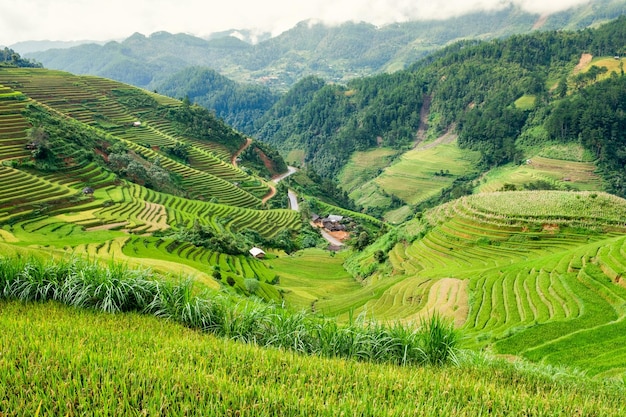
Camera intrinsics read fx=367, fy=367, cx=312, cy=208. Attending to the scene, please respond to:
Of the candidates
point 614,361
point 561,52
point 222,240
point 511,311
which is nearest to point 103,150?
Result: point 222,240

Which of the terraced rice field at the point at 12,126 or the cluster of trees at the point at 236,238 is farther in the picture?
the terraced rice field at the point at 12,126

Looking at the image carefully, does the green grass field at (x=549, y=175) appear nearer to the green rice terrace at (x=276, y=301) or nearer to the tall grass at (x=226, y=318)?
the green rice terrace at (x=276, y=301)

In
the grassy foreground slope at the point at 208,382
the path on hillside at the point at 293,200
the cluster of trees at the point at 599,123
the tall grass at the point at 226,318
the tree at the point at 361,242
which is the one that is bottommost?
the path on hillside at the point at 293,200

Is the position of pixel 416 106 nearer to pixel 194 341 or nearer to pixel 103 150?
pixel 103 150

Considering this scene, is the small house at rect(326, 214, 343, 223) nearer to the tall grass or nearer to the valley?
the valley

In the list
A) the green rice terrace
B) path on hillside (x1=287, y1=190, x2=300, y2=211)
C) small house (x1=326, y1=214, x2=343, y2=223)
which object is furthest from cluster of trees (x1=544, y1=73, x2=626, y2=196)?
the green rice terrace

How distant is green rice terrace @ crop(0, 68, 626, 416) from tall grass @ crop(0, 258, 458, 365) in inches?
1.2

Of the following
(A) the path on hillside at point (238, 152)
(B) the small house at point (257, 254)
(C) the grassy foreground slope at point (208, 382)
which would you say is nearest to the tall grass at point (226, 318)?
(C) the grassy foreground slope at point (208, 382)

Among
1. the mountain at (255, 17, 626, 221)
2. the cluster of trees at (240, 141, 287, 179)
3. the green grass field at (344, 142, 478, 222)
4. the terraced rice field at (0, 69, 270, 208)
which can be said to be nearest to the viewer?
the terraced rice field at (0, 69, 270, 208)

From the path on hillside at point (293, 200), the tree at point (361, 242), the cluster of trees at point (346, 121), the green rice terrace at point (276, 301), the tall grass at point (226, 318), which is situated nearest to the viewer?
the green rice terrace at point (276, 301)

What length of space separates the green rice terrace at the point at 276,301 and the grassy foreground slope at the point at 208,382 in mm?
22

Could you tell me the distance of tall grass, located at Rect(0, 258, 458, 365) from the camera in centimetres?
524

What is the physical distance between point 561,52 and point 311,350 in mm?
159985

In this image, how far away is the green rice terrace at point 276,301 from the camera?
323 cm
